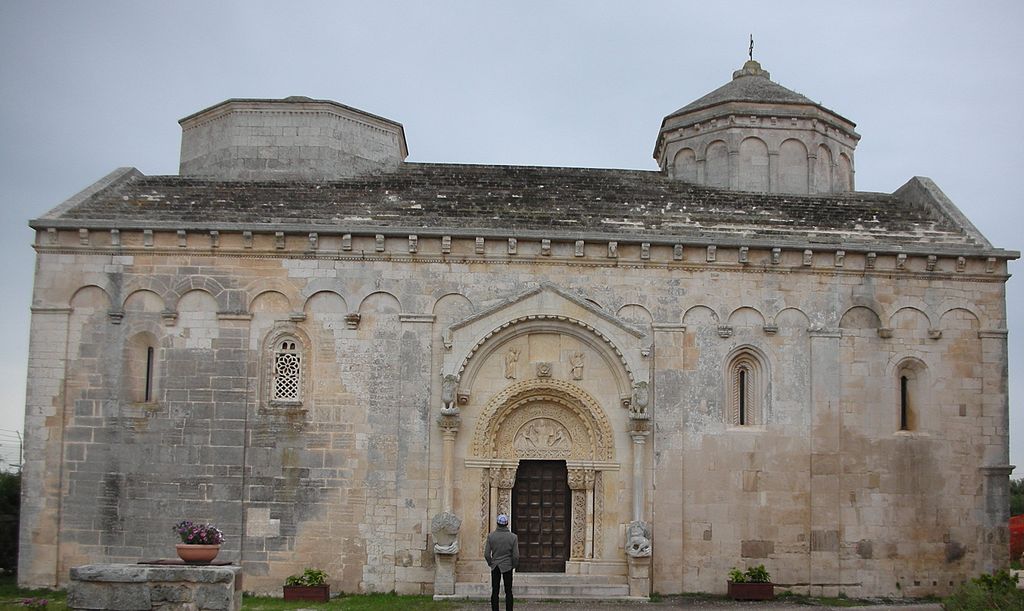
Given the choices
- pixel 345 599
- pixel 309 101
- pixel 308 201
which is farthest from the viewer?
pixel 309 101

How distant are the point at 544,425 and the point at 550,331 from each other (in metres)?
2.09

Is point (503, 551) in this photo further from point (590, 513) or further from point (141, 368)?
point (141, 368)

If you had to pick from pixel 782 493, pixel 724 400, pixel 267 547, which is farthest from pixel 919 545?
pixel 267 547

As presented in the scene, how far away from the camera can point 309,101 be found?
969 inches

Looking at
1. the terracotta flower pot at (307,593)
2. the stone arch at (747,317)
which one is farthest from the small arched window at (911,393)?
the terracotta flower pot at (307,593)

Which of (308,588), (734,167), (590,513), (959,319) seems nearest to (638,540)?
(590,513)

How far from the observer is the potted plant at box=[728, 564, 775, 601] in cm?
2006

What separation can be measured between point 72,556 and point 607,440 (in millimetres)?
11487

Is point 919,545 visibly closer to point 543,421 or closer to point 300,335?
point 543,421

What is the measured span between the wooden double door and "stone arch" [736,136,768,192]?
9.37m

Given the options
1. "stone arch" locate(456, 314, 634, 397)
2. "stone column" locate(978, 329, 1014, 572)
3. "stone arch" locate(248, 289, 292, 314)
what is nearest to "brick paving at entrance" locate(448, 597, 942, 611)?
"stone column" locate(978, 329, 1014, 572)

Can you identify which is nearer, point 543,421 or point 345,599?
point 345,599

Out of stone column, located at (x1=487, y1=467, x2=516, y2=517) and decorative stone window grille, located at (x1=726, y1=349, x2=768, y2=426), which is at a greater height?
decorative stone window grille, located at (x1=726, y1=349, x2=768, y2=426)

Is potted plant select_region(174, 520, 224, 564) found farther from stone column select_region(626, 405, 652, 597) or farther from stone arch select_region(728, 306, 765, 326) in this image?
stone arch select_region(728, 306, 765, 326)
